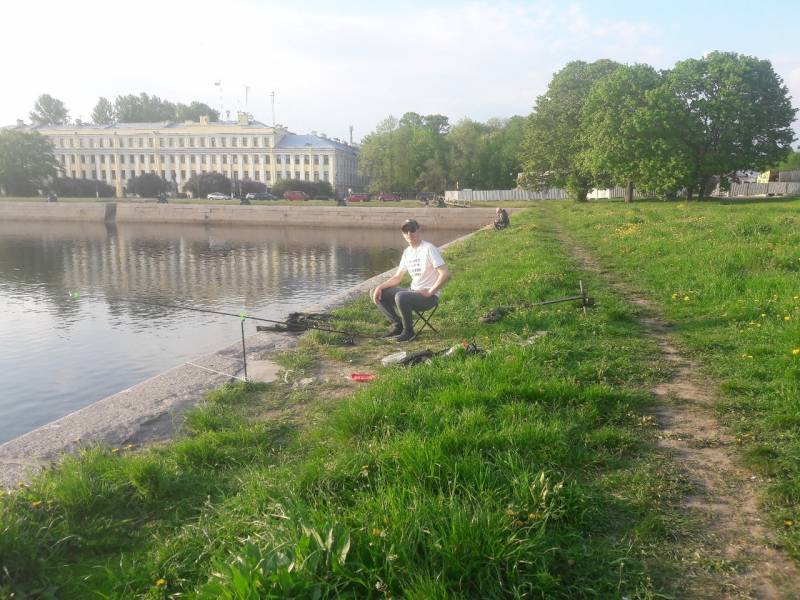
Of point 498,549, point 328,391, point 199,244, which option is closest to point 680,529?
point 498,549

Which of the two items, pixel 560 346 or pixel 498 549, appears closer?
pixel 498 549

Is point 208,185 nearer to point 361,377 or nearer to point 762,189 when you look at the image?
point 762,189

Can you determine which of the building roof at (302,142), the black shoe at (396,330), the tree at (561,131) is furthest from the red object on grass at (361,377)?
the building roof at (302,142)

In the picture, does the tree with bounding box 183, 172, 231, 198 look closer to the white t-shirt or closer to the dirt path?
the white t-shirt

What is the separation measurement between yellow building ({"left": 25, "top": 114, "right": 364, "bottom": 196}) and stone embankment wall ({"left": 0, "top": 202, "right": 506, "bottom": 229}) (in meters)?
46.1

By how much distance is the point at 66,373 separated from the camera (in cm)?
968

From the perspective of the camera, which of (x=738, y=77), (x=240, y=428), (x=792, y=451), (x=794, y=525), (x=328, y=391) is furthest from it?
(x=738, y=77)

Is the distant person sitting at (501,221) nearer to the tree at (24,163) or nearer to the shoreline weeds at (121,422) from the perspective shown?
the shoreline weeds at (121,422)

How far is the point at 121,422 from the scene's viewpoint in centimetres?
537

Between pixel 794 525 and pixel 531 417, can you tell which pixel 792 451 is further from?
pixel 531 417

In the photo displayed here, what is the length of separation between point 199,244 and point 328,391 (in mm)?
32484

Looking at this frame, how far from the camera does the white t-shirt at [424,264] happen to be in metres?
8.00

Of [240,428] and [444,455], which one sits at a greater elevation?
[444,455]

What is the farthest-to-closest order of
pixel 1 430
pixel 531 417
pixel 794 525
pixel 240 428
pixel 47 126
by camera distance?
pixel 47 126, pixel 1 430, pixel 240 428, pixel 531 417, pixel 794 525
